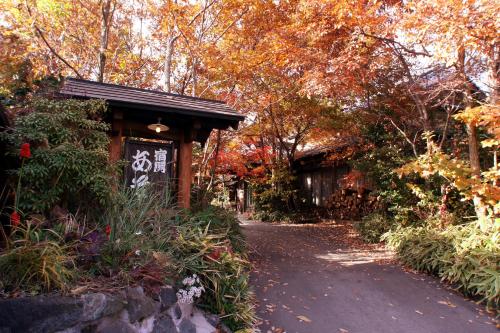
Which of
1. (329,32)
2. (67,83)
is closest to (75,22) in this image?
(67,83)

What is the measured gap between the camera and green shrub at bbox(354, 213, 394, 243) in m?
11.2

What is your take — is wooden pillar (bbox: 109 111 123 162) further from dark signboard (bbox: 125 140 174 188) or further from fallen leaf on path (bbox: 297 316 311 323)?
fallen leaf on path (bbox: 297 316 311 323)

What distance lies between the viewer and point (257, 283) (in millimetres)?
6711

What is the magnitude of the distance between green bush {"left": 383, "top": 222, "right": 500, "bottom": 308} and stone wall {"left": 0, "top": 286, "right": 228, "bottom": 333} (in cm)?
485

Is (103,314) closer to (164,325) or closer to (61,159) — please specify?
(164,325)

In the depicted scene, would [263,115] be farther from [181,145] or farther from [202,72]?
[181,145]

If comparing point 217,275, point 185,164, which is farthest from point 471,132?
point 217,275

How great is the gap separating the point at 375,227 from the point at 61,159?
967 cm

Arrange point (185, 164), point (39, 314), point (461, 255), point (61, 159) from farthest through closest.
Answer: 1. point (185, 164)
2. point (461, 255)
3. point (61, 159)
4. point (39, 314)

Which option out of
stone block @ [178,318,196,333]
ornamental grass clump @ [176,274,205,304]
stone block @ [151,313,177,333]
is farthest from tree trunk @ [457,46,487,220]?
stone block @ [151,313,177,333]

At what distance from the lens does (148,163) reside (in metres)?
6.98

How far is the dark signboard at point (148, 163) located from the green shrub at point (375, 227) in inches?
279

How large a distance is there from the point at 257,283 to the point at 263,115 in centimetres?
1034

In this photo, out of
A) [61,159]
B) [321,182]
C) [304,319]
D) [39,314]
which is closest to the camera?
[39,314]
